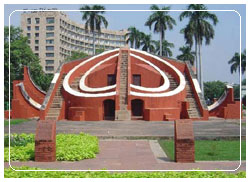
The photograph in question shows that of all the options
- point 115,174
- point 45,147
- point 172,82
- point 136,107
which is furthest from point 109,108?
point 115,174

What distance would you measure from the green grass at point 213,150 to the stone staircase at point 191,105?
7332 mm

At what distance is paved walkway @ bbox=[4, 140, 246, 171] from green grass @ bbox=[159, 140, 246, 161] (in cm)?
43

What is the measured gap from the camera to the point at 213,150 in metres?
7.79

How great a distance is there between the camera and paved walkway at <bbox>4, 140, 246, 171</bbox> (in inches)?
234

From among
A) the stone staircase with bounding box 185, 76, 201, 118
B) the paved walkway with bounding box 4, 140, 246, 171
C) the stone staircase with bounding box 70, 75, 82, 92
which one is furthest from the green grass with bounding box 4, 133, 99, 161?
the stone staircase with bounding box 70, 75, 82, 92

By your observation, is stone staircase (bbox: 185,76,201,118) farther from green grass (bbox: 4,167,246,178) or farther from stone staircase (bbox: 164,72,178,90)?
green grass (bbox: 4,167,246,178)

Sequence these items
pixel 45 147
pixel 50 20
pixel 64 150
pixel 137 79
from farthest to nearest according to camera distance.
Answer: pixel 137 79, pixel 64 150, pixel 45 147, pixel 50 20

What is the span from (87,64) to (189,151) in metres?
14.8

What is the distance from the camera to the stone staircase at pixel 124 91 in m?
16.7

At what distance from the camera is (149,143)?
9234mm

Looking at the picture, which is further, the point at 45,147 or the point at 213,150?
the point at 213,150

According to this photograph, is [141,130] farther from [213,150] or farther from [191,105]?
[191,105]

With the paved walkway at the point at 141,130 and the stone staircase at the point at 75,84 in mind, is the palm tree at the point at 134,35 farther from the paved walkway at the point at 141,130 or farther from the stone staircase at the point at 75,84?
the stone staircase at the point at 75,84

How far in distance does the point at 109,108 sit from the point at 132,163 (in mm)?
11702
